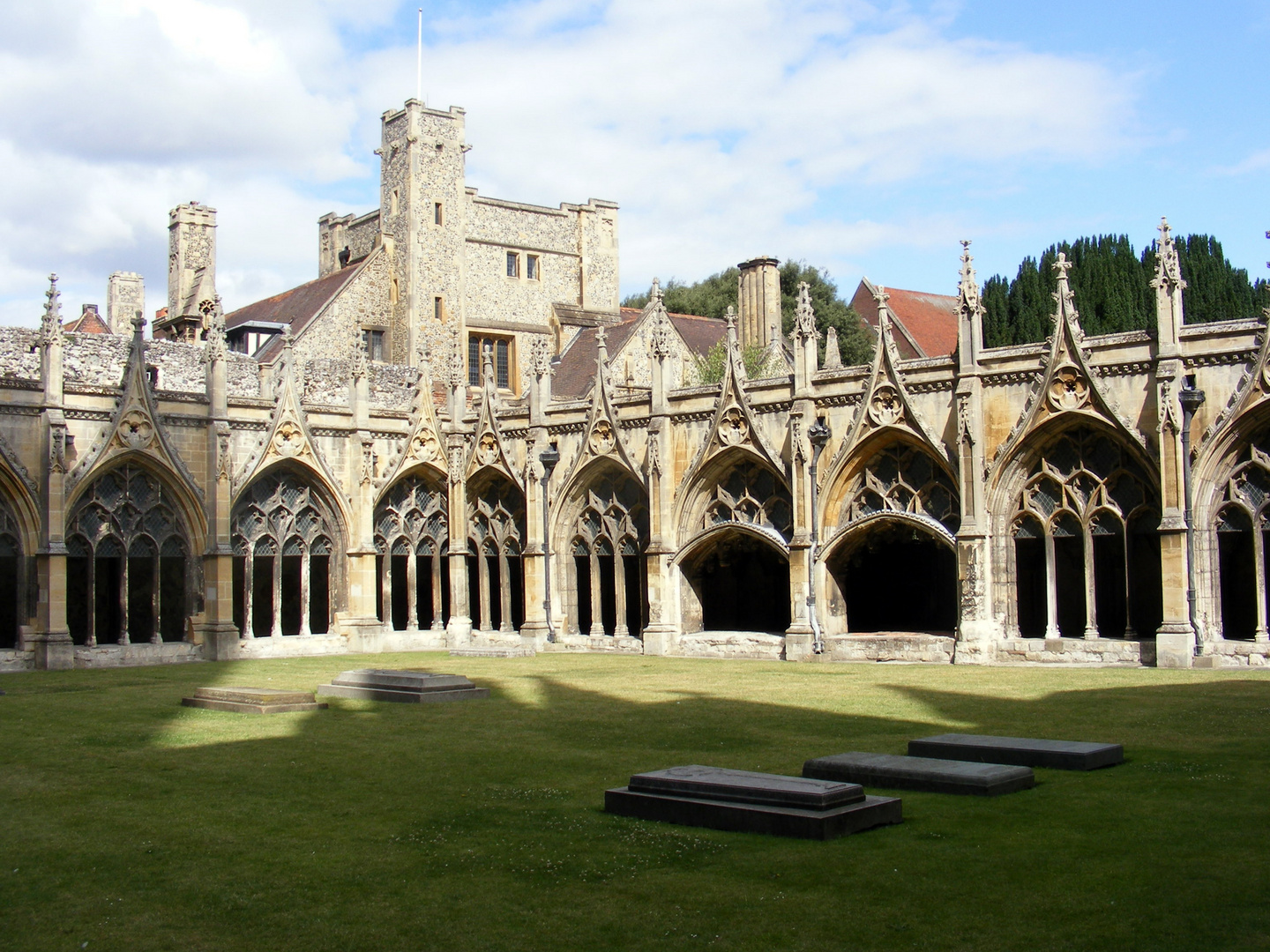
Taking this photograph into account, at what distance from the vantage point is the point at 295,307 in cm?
4447

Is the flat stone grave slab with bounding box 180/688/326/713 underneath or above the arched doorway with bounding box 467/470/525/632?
underneath

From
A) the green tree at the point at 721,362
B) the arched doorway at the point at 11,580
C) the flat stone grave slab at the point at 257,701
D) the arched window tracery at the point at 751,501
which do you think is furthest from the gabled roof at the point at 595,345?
the flat stone grave slab at the point at 257,701

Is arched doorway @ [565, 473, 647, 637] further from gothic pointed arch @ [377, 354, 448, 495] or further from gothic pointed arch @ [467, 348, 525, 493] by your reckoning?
gothic pointed arch @ [377, 354, 448, 495]

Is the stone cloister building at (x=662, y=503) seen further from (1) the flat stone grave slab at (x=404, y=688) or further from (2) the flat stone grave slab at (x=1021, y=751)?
(2) the flat stone grave slab at (x=1021, y=751)

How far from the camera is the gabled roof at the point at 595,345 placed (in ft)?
134

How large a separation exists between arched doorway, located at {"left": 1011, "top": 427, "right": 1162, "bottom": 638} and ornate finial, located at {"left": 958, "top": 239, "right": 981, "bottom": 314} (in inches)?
109

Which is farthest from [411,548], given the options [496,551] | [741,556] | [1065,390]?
[1065,390]

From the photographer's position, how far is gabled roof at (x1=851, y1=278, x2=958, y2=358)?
46.8m

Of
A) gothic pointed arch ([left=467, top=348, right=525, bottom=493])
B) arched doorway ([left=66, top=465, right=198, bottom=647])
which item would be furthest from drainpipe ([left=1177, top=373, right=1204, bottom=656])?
arched doorway ([left=66, top=465, right=198, bottom=647])

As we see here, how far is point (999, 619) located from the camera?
22.8 meters

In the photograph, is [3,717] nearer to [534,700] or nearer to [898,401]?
[534,700]

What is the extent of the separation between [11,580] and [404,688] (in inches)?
492

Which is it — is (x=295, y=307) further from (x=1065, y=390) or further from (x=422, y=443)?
(x=1065, y=390)

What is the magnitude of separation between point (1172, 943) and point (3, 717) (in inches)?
553
